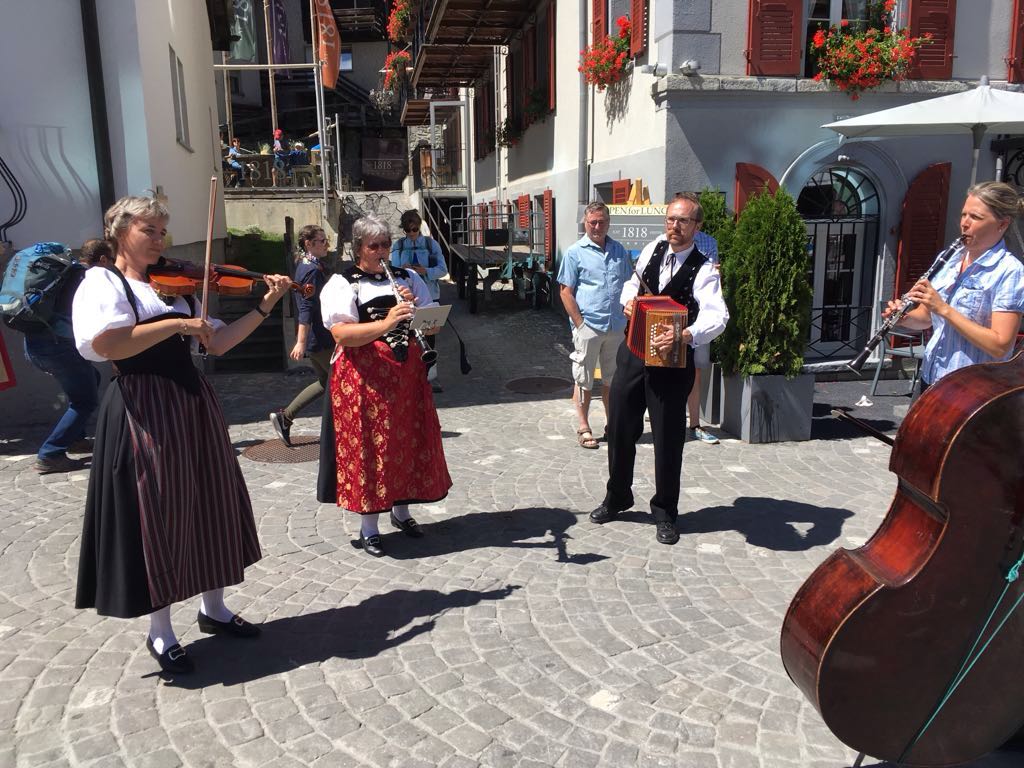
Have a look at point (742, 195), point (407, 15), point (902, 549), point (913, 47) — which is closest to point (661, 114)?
point (742, 195)

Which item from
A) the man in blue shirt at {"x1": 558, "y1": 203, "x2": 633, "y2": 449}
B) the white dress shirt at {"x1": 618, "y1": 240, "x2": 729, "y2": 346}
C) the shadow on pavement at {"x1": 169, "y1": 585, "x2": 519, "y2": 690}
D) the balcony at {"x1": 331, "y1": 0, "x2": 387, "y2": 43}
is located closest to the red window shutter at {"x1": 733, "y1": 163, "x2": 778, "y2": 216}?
the man in blue shirt at {"x1": 558, "y1": 203, "x2": 633, "y2": 449}

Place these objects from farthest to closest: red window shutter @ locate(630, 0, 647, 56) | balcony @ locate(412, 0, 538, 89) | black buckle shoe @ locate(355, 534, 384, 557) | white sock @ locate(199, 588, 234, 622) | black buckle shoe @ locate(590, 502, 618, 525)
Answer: balcony @ locate(412, 0, 538, 89), red window shutter @ locate(630, 0, 647, 56), black buckle shoe @ locate(590, 502, 618, 525), black buckle shoe @ locate(355, 534, 384, 557), white sock @ locate(199, 588, 234, 622)

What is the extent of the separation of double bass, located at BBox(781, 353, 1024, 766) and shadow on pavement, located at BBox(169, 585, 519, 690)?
1938 mm

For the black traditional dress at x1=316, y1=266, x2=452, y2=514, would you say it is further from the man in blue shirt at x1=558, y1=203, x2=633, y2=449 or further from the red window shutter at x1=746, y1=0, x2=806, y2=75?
the red window shutter at x1=746, y1=0, x2=806, y2=75

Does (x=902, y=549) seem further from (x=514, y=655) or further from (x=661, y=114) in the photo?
(x=661, y=114)

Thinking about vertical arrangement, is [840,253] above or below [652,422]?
above

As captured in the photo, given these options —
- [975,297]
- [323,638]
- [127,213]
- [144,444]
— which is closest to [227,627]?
[323,638]

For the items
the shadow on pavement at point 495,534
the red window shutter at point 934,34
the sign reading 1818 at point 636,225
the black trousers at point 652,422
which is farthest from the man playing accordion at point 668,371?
the red window shutter at point 934,34

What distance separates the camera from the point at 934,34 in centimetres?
859

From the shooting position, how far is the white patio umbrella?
6.46 metres

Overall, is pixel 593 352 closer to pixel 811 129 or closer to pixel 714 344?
pixel 714 344

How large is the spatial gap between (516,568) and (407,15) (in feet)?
67.0

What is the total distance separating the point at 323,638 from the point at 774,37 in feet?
24.7

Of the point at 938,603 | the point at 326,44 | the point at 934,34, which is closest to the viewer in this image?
the point at 938,603
